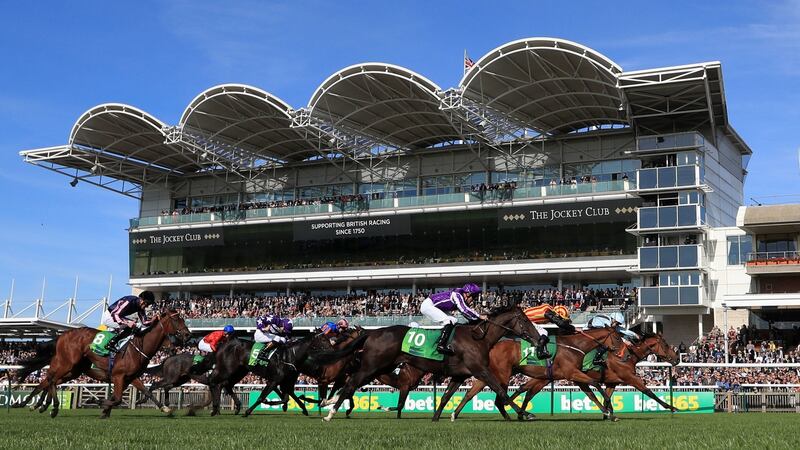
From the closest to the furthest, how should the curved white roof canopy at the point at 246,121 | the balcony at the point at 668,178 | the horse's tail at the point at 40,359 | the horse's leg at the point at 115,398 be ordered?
the horse's leg at the point at 115,398, the horse's tail at the point at 40,359, the balcony at the point at 668,178, the curved white roof canopy at the point at 246,121

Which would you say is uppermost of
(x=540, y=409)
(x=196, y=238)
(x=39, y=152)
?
(x=39, y=152)

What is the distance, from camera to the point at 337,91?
48625 mm

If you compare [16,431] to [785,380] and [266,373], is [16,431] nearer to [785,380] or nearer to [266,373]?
[266,373]

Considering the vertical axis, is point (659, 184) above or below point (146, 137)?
below

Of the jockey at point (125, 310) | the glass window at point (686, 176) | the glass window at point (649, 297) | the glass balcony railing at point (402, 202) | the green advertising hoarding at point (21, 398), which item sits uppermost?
the glass window at point (686, 176)

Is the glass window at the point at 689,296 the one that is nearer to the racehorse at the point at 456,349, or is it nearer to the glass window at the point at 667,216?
the glass window at the point at 667,216

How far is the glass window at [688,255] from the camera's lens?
145 ft

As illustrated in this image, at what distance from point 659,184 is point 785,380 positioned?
58.8ft

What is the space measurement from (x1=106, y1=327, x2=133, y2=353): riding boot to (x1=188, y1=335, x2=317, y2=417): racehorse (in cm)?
243

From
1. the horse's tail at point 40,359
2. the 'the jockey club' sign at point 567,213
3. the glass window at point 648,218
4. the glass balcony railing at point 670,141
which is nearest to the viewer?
the horse's tail at point 40,359

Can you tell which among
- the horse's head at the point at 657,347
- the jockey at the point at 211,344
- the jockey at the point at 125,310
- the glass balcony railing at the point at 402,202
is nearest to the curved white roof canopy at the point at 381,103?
the glass balcony railing at the point at 402,202

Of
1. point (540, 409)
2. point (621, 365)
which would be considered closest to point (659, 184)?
point (540, 409)

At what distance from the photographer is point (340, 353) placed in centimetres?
1744

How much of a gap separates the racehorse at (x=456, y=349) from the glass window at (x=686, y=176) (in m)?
30.5
